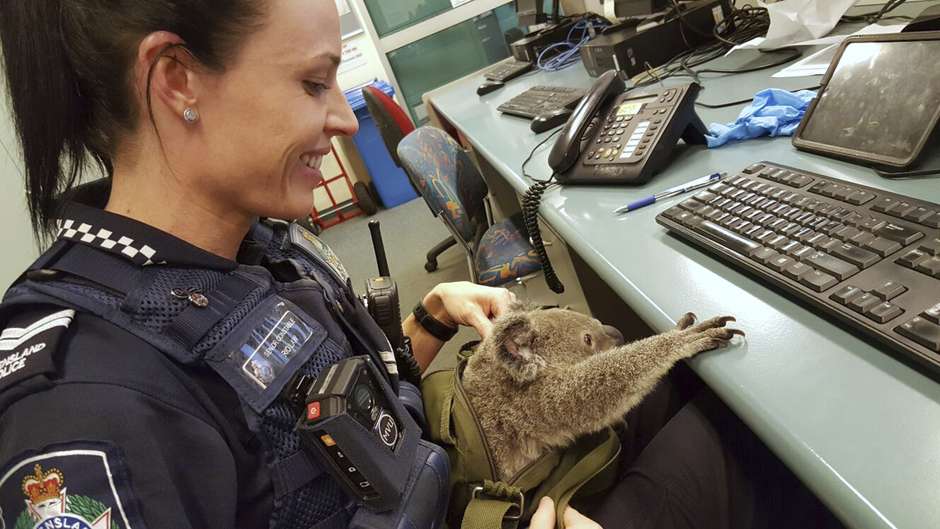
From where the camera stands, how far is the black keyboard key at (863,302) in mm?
581

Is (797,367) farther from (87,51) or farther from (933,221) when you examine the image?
(87,51)

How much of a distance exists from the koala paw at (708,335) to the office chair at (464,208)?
1.31 metres

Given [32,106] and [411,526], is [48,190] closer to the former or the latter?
[32,106]

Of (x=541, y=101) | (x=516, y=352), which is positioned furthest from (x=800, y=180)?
(x=541, y=101)

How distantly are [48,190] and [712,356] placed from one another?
93 cm

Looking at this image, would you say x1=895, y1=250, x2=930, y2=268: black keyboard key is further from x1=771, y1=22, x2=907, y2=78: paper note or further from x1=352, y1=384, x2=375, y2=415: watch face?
x1=771, y1=22, x2=907, y2=78: paper note

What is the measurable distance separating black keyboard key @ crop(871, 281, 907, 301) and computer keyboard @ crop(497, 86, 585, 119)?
1332 mm

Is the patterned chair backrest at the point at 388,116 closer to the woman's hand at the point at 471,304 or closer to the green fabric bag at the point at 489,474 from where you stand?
the woman's hand at the point at 471,304

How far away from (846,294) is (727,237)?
21 cm

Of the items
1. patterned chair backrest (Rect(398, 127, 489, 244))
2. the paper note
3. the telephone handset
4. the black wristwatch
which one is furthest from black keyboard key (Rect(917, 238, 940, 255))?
patterned chair backrest (Rect(398, 127, 489, 244))

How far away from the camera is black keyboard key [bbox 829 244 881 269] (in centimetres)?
62

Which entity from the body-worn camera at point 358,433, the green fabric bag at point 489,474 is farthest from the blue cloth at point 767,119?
the body-worn camera at point 358,433

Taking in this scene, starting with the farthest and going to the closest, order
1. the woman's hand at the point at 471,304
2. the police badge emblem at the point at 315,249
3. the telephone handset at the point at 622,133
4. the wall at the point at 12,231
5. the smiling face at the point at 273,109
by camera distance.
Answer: the wall at the point at 12,231, the woman's hand at the point at 471,304, the telephone handset at the point at 622,133, the police badge emblem at the point at 315,249, the smiling face at the point at 273,109

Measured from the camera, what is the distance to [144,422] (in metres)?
0.55
